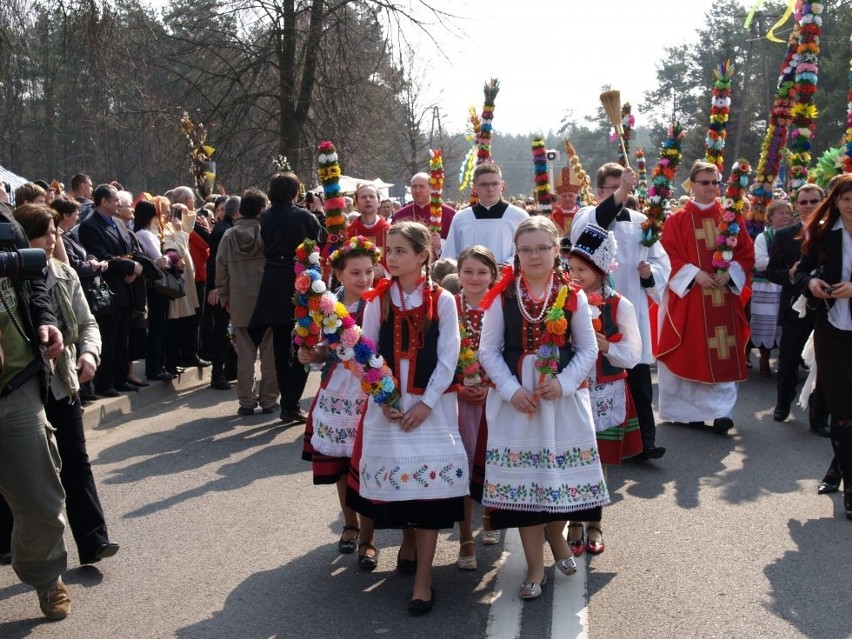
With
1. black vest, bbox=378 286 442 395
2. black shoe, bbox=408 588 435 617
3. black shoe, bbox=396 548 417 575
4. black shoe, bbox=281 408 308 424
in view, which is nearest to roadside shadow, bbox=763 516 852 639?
black shoe, bbox=408 588 435 617

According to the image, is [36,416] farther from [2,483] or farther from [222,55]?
[222,55]

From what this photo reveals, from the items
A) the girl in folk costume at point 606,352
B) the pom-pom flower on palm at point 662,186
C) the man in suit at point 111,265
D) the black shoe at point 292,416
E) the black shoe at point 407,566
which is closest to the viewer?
the black shoe at point 407,566

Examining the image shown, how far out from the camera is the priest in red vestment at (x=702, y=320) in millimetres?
8961

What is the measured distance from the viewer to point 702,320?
29.9 ft

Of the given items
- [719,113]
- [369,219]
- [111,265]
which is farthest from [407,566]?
[111,265]

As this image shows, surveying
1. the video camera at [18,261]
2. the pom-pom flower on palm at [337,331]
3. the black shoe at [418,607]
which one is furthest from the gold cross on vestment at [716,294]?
the video camera at [18,261]

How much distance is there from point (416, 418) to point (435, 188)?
4240 millimetres

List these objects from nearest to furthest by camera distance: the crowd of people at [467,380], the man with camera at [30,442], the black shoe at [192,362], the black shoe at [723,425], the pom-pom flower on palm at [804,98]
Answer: the man with camera at [30,442]
the crowd of people at [467,380]
the black shoe at [723,425]
the pom-pom flower on palm at [804,98]
the black shoe at [192,362]

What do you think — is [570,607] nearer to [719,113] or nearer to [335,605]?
[335,605]

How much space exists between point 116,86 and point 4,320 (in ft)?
38.3

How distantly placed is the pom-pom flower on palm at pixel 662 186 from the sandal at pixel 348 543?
11.8 feet

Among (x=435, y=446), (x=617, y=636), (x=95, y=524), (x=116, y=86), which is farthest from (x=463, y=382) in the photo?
(x=116, y=86)

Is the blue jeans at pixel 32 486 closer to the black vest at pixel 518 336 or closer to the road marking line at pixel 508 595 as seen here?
the road marking line at pixel 508 595

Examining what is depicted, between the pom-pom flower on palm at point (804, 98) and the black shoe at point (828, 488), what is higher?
the pom-pom flower on palm at point (804, 98)
